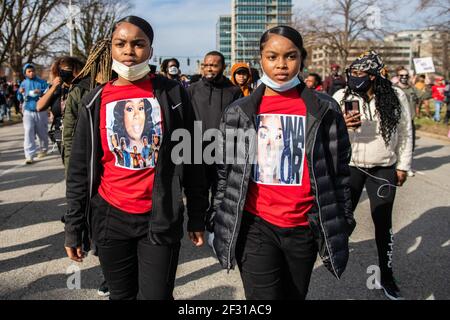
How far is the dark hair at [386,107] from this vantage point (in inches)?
139

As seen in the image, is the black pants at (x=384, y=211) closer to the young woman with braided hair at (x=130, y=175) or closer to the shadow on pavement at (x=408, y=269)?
the shadow on pavement at (x=408, y=269)

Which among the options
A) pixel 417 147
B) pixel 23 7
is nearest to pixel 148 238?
pixel 417 147

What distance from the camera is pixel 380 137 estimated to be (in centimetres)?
361

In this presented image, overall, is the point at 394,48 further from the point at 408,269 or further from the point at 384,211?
the point at 384,211

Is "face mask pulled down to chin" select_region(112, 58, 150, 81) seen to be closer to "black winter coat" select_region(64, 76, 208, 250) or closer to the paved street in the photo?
"black winter coat" select_region(64, 76, 208, 250)

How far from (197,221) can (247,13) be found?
455 feet

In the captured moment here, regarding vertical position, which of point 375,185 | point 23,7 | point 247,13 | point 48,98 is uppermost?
point 247,13

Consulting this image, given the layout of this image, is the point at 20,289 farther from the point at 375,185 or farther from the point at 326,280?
the point at 375,185

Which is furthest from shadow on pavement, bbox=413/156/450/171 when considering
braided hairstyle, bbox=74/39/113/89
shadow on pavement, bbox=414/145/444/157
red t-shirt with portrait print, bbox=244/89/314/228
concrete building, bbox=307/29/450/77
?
braided hairstyle, bbox=74/39/113/89

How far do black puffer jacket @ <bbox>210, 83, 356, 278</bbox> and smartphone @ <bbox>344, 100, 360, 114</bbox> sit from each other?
1.23m

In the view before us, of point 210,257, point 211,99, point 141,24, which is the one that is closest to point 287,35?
point 141,24

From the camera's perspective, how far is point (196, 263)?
4227mm

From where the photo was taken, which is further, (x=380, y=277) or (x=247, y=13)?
(x=247, y=13)

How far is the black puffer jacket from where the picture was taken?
2301 mm
